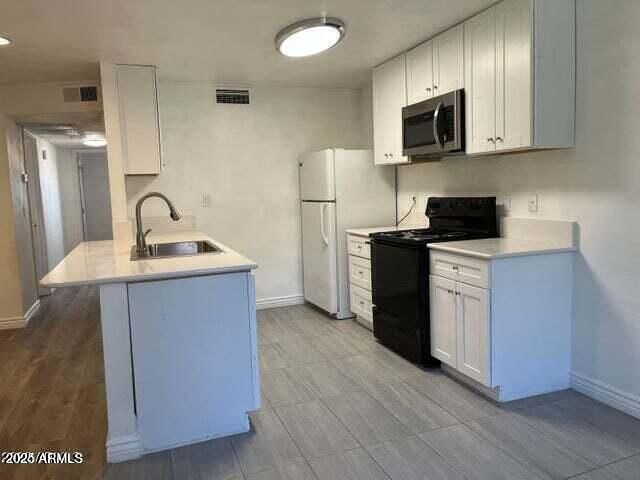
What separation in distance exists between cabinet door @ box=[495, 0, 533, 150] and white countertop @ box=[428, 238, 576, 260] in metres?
0.57

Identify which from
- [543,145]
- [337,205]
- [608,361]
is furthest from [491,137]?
[337,205]

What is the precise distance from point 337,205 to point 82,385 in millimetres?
2428

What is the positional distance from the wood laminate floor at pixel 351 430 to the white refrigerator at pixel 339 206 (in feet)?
3.07

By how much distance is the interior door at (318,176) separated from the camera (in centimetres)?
420

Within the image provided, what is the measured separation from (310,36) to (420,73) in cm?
91

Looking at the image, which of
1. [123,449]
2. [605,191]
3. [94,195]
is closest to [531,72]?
[605,191]

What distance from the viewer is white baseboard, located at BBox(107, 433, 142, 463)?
219 cm

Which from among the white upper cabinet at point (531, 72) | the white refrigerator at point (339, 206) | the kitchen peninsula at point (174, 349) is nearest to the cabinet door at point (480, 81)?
A: the white upper cabinet at point (531, 72)

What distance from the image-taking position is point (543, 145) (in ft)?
8.40

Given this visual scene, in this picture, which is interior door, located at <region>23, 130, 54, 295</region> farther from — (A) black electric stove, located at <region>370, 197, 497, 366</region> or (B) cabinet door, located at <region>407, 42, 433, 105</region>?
(B) cabinet door, located at <region>407, 42, 433, 105</region>

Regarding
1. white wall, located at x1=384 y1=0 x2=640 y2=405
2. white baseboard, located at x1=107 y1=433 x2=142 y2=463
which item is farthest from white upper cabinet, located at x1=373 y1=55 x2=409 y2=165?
white baseboard, located at x1=107 y1=433 x2=142 y2=463

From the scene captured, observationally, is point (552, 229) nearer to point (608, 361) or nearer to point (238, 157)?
point (608, 361)

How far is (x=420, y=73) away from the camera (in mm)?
3447

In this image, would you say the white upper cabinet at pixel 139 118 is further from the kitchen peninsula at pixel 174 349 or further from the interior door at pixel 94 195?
the interior door at pixel 94 195
